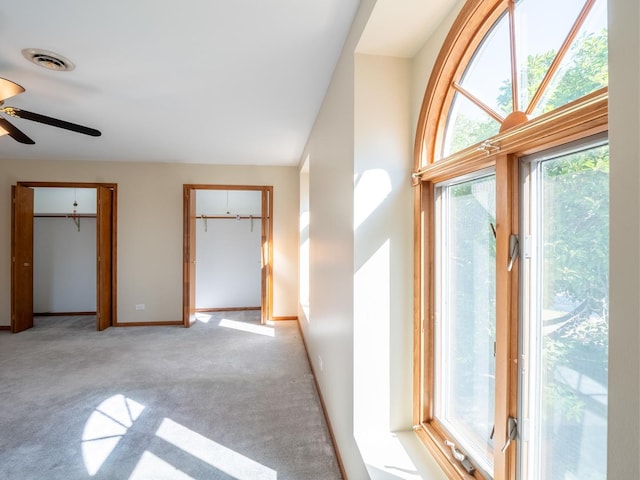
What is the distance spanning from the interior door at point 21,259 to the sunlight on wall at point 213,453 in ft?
12.5

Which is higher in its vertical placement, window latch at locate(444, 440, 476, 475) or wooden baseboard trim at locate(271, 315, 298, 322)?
window latch at locate(444, 440, 476, 475)

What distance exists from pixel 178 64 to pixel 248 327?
366 cm

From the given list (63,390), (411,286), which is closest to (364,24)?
(411,286)

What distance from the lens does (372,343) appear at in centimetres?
156

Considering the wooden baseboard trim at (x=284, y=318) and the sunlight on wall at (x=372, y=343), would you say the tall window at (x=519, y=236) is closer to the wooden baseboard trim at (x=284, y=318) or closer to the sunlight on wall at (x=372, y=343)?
the sunlight on wall at (x=372, y=343)

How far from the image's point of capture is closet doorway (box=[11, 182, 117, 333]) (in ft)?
14.8

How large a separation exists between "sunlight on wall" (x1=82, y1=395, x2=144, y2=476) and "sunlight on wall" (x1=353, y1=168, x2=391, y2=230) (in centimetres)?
217

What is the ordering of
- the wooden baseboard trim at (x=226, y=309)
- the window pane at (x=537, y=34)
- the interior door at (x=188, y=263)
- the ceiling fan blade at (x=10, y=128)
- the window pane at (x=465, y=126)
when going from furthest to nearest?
the wooden baseboard trim at (x=226, y=309) → the interior door at (x=188, y=263) → the ceiling fan blade at (x=10, y=128) → the window pane at (x=465, y=126) → the window pane at (x=537, y=34)

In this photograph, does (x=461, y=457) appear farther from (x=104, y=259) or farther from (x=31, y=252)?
(x=31, y=252)

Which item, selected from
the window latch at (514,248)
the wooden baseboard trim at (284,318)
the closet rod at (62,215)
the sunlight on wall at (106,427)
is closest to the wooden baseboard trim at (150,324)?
the wooden baseboard trim at (284,318)

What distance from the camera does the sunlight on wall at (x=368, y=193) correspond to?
5.11 ft

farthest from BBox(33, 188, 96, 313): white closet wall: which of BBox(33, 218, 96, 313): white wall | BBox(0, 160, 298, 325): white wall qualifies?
BBox(0, 160, 298, 325): white wall

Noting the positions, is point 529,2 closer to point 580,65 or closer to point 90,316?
point 580,65

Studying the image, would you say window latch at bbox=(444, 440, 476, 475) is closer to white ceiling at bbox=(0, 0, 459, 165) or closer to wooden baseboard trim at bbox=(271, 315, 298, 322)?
white ceiling at bbox=(0, 0, 459, 165)
